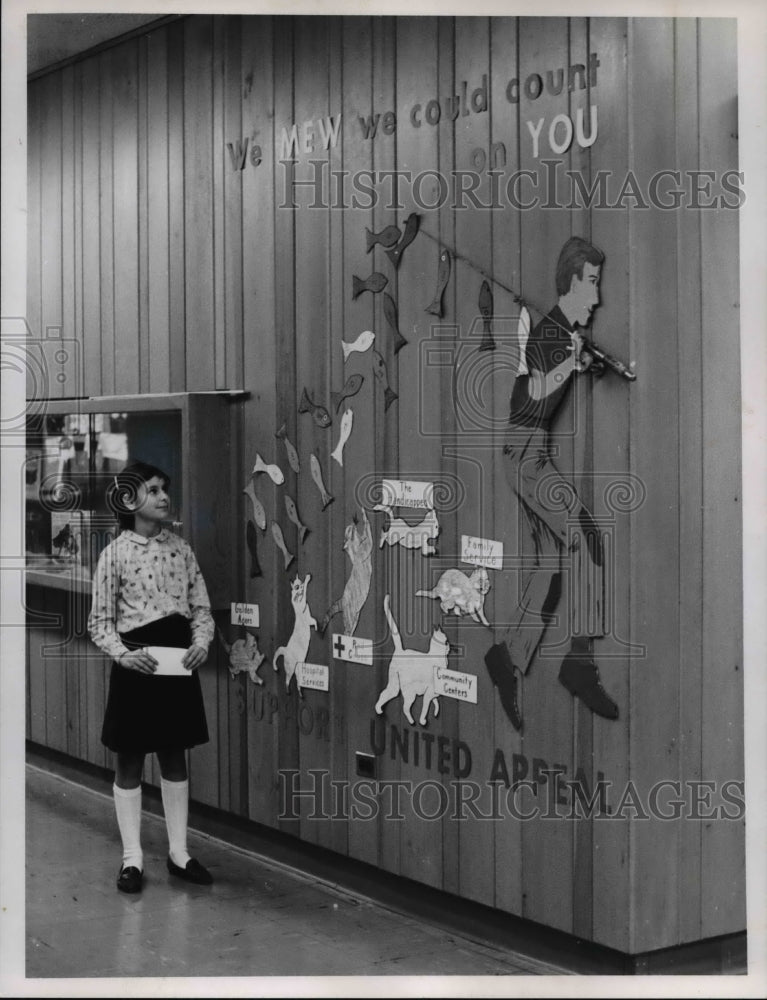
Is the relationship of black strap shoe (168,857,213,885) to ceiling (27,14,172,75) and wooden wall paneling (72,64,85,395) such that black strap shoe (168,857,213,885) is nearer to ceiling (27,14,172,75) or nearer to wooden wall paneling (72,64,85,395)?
wooden wall paneling (72,64,85,395)

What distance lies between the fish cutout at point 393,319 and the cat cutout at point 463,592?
835 mm

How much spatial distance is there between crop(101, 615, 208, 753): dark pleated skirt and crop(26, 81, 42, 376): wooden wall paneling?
2.02 meters

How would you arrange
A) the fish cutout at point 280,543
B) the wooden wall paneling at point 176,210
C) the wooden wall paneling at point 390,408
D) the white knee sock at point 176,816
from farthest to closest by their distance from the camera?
1. the wooden wall paneling at point 176,210
2. the fish cutout at point 280,543
3. the white knee sock at point 176,816
4. the wooden wall paneling at point 390,408

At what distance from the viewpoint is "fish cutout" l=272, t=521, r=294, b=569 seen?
18.8 feet

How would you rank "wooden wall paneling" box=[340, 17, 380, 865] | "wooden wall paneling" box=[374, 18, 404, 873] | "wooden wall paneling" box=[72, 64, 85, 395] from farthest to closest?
"wooden wall paneling" box=[72, 64, 85, 395] < "wooden wall paneling" box=[340, 17, 380, 865] < "wooden wall paneling" box=[374, 18, 404, 873]

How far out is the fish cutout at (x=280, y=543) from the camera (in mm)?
5738

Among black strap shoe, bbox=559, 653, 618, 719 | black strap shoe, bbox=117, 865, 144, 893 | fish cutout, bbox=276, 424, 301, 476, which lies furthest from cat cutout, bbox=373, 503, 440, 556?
black strap shoe, bbox=117, 865, 144, 893

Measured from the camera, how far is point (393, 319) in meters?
5.16

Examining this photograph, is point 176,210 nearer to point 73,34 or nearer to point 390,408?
point 73,34

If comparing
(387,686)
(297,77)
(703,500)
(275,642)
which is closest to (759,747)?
(703,500)

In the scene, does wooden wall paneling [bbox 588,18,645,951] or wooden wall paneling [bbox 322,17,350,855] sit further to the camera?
wooden wall paneling [bbox 322,17,350,855]

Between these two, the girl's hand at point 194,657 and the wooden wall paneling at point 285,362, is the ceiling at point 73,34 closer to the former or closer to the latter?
the wooden wall paneling at point 285,362

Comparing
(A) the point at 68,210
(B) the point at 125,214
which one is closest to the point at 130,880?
(B) the point at 125,214

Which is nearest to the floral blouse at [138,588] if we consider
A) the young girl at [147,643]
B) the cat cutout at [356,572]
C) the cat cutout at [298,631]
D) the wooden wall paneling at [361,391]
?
the young girl at [147,643]
